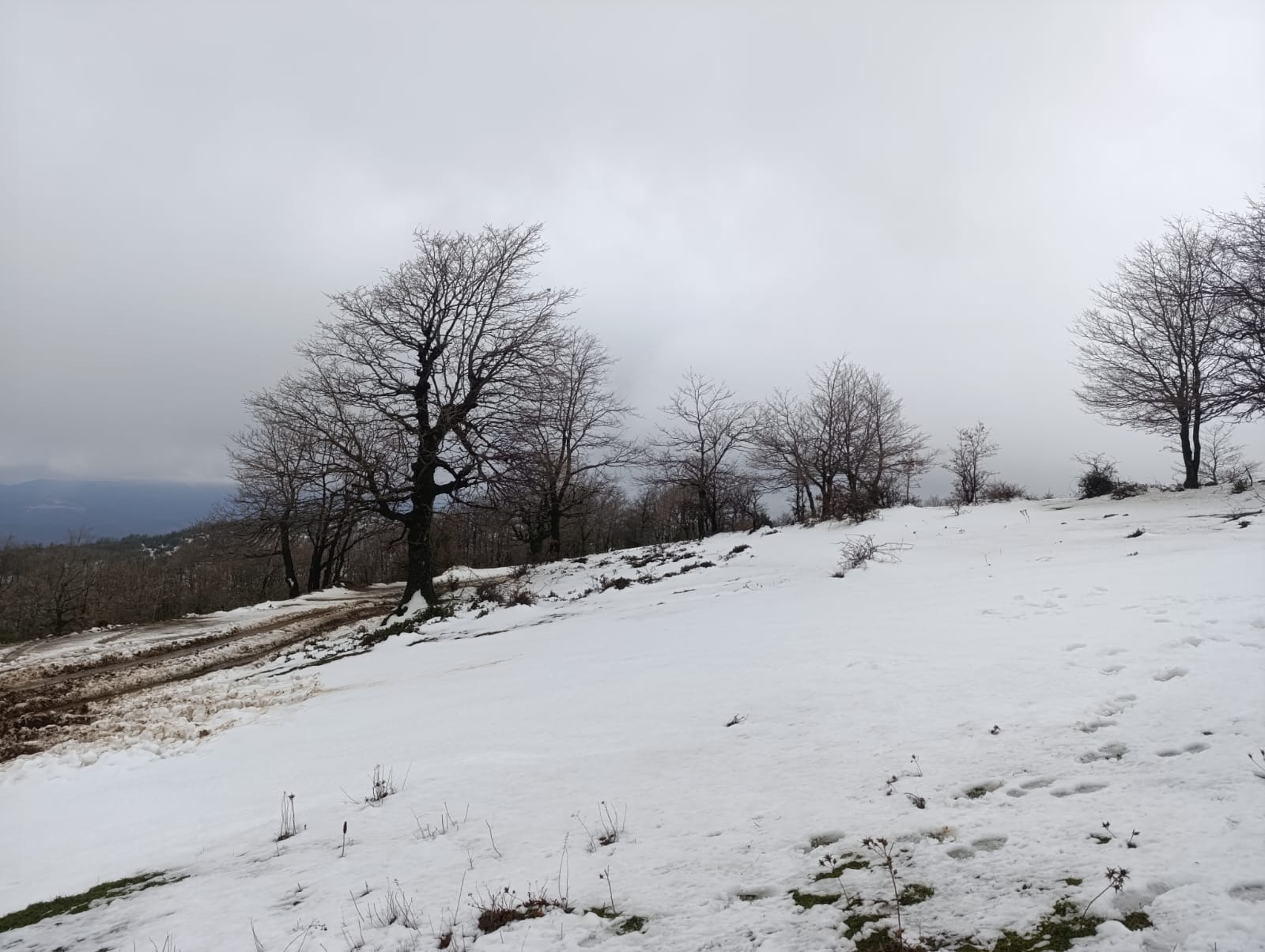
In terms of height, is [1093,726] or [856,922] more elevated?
[1093,726]

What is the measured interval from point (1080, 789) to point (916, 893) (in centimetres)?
132

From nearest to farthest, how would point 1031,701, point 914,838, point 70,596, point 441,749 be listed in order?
point 914,838
point 1031,701
point 441,749
point 70,596

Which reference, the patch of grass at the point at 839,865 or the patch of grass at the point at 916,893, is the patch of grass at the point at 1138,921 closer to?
the patch of grass at the point at 916,893

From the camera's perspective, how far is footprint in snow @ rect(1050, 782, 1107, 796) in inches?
125

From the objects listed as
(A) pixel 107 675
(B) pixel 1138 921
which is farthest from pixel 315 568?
(B) pixel 1138 921

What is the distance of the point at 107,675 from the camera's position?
489 inches

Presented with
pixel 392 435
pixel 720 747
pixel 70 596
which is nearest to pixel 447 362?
pixel 392 435

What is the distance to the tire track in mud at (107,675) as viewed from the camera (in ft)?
28.1

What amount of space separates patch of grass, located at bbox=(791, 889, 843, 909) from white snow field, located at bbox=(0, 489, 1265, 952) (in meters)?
0.02

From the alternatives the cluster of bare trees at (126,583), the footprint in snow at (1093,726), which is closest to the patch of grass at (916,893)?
the footprint in snow at (1093,726)

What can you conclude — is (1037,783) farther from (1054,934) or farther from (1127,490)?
(1127,490)

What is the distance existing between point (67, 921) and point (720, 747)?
4.24 m

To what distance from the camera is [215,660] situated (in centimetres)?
1399

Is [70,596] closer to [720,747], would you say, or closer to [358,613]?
[358,613]
